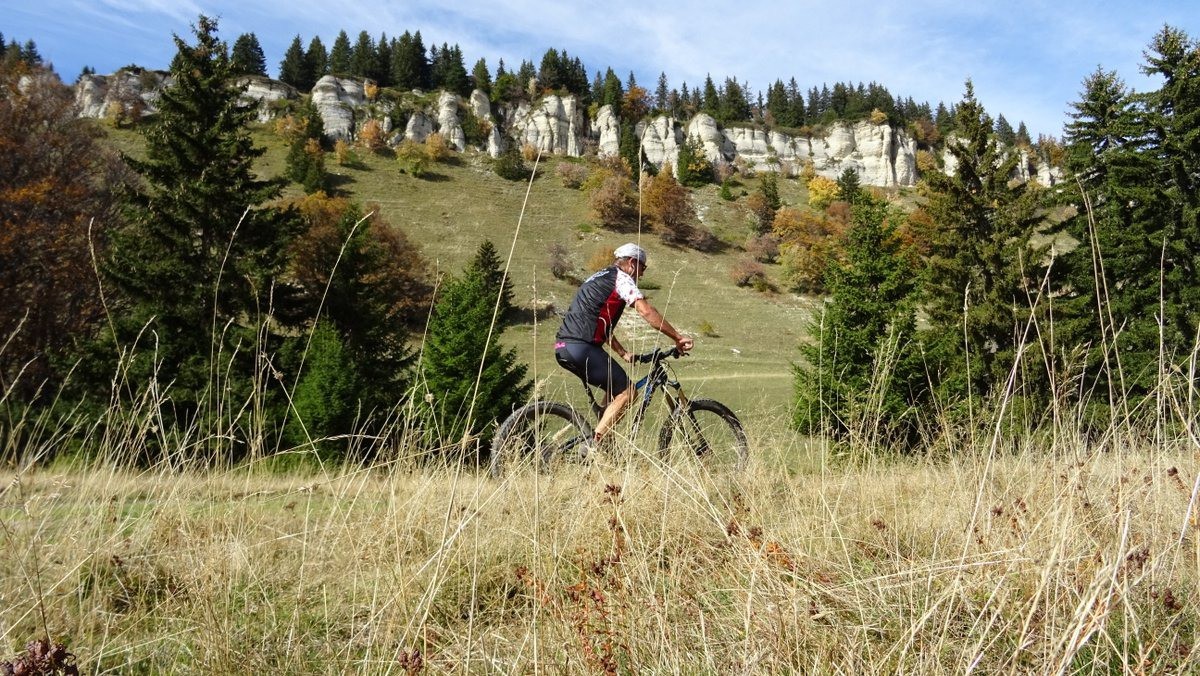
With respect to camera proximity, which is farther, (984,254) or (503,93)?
(503,93)

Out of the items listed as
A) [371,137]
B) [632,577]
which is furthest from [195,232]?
[371,137]

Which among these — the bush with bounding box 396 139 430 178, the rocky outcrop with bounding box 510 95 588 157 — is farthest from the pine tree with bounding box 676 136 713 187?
the bush with bounding box 396 139 430 178

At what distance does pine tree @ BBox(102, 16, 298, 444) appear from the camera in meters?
16.9

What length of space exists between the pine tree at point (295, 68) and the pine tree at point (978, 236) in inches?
4375

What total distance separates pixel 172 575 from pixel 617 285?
3.04 metres

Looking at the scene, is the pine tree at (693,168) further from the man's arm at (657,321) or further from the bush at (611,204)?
the man's arm at (657,321)

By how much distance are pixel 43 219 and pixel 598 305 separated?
2286 cm

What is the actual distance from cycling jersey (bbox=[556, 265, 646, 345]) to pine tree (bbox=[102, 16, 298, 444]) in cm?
1414

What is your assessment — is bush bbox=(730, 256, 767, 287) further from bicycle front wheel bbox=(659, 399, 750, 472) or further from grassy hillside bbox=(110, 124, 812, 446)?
bicycle front wheel bbox=(659, 399, 750, 472)

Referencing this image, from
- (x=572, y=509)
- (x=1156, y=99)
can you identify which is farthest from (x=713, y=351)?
(x=572, y=509)

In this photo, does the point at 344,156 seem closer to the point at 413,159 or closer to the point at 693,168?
the point at 413,159

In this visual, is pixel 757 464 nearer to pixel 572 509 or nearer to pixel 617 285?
pixel 572 509

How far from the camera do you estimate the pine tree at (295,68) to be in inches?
4218

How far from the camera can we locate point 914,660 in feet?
4.40
